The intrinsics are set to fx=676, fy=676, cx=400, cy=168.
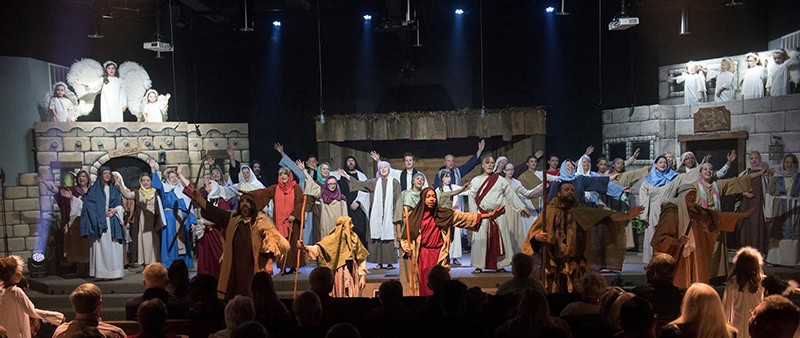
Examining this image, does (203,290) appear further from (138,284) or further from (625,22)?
(625,22)

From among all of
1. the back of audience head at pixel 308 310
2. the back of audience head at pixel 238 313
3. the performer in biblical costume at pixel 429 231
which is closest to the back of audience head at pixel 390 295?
the back of audience head at pixel 308 310

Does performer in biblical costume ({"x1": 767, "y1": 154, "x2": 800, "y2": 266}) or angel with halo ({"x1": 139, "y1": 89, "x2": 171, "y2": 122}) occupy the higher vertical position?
angel with halo ({"x1": 139, "y1": 89, "x2": 171, "y2": 122})

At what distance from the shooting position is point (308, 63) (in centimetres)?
1431

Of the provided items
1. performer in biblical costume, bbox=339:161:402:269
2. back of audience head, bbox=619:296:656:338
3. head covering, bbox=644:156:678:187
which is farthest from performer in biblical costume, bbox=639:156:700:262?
back of audience head, bbox=619:296:656:338

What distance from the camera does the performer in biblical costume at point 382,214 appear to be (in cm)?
1102

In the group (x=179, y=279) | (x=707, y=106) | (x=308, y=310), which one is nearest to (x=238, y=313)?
(x=308, y=310)

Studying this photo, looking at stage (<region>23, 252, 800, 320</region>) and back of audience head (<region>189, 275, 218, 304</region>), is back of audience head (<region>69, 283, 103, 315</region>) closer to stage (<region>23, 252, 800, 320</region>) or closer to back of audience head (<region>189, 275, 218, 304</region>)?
back of audience head (<region>189, 275, 218, 304</region>)

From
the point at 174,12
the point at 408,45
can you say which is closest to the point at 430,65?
the point at 408,45

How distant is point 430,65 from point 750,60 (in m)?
5.87

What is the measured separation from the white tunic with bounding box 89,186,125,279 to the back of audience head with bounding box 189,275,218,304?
19.2 feet

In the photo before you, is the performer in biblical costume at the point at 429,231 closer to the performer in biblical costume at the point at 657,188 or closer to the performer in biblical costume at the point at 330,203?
the performer in biblical costume at the point at 330,203

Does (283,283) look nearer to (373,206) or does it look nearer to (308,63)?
(373,206)

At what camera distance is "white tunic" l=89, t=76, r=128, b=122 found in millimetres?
11977

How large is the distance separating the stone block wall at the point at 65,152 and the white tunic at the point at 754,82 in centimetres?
985
